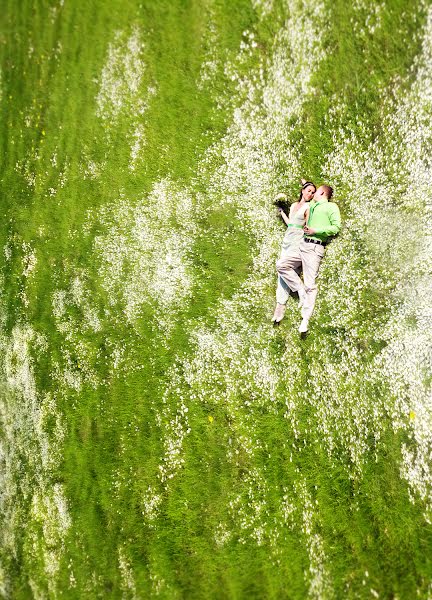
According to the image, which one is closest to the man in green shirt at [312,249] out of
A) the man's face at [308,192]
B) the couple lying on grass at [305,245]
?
the couple lying on grass at [305,245]

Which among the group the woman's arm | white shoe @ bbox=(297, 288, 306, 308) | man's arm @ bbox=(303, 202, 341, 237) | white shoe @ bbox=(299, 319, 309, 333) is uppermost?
the woman's arm

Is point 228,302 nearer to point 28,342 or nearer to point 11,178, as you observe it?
point 28,342

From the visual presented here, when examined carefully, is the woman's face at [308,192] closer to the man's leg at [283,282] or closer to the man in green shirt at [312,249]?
the man in green shirt at [312,249]

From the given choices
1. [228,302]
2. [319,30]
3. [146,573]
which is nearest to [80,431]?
[146,573]

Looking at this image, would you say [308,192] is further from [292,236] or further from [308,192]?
[292,236]

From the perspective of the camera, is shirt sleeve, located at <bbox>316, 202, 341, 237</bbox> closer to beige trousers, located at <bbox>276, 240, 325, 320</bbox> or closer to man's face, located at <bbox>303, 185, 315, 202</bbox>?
beige trousers, located at <bbox>276, 240, 325, 320</bbox>

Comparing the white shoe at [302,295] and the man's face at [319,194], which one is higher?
the man's face at [319,194]

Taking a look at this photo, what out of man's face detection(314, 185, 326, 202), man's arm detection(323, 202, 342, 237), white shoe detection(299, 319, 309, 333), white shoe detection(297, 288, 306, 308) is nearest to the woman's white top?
man's face detection(314, 185, 326, 202)

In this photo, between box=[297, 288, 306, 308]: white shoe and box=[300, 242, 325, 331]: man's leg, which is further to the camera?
box=[297, 288, 306, 308]: white shoe
